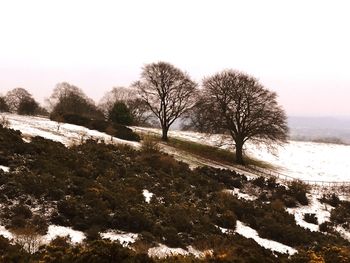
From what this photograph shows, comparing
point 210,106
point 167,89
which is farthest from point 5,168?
point 167,89

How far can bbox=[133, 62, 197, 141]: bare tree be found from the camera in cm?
4941

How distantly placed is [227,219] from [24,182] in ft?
31.3

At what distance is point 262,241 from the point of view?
18109 mm

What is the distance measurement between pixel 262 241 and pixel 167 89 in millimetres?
33443

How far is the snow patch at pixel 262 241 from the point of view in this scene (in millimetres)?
17406

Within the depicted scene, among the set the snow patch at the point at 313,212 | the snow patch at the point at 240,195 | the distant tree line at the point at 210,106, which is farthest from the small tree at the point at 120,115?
the snow patch at the point at 313,212

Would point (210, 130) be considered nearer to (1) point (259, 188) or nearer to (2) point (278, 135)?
(2) point (278, 135)

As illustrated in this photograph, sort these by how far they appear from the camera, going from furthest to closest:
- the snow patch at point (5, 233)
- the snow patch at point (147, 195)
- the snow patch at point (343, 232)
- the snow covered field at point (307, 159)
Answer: the snow covered field at point (307, 159) → the snow patch at point (343, 232) → the snow patch at point (147, 195) → the snow patch at point (5, 233)

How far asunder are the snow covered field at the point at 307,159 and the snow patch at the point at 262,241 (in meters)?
22.4

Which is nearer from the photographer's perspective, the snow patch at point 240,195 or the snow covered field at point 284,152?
the snow patch at point 240,195

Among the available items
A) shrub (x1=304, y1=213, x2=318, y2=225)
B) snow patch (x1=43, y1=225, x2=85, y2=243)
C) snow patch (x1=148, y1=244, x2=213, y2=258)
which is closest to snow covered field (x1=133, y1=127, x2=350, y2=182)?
shrub (x1=304, y1=213, x2=318, y2=225)

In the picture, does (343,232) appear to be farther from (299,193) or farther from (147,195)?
(147,195)

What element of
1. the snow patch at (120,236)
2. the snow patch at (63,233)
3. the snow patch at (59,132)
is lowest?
the snow patch at (120,236)

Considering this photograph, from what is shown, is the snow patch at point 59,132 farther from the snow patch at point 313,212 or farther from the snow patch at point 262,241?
the snow patch at point 313,212
